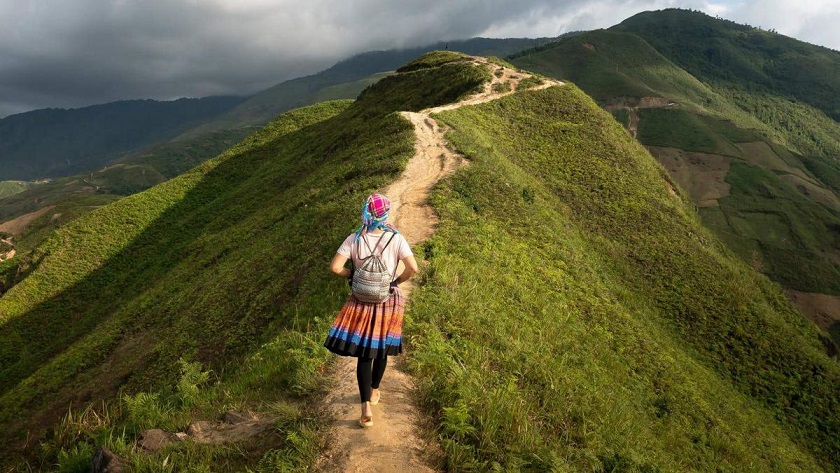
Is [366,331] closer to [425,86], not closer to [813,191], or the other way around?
[425,86]

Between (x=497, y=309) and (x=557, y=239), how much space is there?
12.1 metres

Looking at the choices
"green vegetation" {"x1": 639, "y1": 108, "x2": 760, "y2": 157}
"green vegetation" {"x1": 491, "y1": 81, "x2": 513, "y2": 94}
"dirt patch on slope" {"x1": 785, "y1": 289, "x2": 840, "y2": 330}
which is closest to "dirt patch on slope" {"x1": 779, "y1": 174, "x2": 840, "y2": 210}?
"green vegetation" {"x1": 639, "y1": 108, "x2": 760, "y2": 157}

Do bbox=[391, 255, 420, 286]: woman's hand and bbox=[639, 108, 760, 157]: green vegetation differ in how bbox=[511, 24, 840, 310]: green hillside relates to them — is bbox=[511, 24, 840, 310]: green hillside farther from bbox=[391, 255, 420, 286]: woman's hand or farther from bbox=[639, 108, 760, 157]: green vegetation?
bbox=[391, 255, 420, 286]: woman's hand

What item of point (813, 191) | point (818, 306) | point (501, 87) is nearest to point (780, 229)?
point (818, 306)

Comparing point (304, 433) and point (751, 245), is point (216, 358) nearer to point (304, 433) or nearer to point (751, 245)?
point (304, 433)

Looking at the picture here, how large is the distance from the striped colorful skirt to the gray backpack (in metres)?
0.18

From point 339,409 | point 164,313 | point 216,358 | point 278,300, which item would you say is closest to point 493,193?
point 278,300

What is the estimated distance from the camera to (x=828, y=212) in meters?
105

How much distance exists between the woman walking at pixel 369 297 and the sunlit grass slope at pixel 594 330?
4.57 feet

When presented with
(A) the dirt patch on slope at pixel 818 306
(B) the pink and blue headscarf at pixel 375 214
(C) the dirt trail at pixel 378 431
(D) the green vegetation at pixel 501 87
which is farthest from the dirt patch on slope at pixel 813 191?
(B) the pink and blue headscarf at pixel 375 214

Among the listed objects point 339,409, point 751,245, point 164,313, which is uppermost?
point 339,409

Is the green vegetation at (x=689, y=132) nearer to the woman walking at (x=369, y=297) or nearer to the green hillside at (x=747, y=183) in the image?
the green hillside at (x=747, y=183)

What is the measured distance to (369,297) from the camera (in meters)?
6.02

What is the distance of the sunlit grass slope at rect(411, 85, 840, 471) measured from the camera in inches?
295
